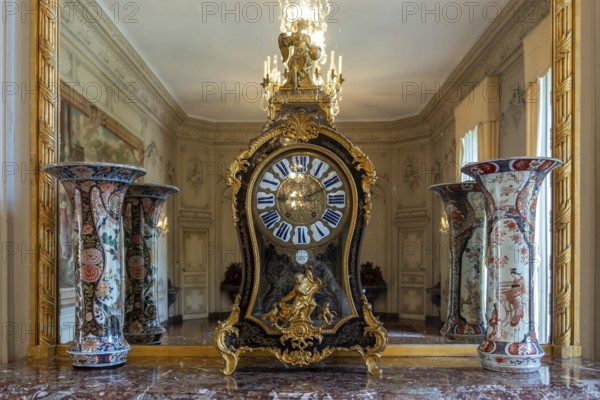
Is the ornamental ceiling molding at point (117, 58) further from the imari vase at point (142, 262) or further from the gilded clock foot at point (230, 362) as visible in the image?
the gilded clock foot at point (230, 362)

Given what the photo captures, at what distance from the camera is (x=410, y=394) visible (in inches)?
84.0

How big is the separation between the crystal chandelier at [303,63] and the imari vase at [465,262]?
2.30 ft

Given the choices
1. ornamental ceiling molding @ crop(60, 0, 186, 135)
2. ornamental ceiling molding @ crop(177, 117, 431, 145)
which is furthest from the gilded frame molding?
ornamental ceiling molding @ crop(177, 117, 431, 145)

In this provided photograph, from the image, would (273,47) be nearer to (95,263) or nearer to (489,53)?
(489,53)

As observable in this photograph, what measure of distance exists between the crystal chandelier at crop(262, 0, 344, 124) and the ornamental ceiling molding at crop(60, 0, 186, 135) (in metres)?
0.48

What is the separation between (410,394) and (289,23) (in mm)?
1659

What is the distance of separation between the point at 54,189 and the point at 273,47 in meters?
1.19

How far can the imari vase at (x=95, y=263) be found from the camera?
2.49m

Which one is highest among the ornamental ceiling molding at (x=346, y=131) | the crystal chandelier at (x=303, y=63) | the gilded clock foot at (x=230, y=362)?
the crystal chandelier at (x=303, y=63)

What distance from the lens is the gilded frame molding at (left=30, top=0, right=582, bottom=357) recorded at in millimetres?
2742

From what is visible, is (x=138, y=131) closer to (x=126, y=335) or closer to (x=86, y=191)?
(x=86, y=191)

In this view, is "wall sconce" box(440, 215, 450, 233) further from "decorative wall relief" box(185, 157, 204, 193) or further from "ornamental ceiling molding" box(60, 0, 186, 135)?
"ornamental ceiling molding" box(60, 0, 186, 135)

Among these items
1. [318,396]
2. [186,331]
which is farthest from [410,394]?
[186,331]

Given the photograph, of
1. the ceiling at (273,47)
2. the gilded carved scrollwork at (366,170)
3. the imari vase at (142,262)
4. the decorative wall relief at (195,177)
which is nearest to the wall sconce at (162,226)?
the imari vase at (142,262)
